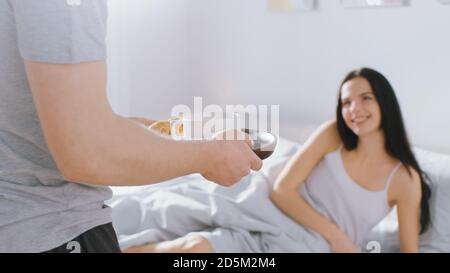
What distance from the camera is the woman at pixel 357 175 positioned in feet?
4.57

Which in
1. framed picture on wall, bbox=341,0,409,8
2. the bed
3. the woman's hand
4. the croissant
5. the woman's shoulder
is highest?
framed picture on wall, bbox=341,0,409,8

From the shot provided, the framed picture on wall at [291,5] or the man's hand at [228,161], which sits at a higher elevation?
the framed picture on wall at [291,5]

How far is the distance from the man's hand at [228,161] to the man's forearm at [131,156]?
0.04 ft

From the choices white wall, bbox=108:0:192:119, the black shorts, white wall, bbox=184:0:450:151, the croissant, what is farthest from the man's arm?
white wall, bbox=108:0:192:119

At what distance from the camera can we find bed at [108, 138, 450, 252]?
1.35m

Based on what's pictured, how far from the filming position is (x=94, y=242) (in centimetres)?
60

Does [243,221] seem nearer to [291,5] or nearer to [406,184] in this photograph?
[406,184]

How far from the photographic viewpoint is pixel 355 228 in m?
1.44

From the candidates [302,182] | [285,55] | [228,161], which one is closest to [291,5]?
[285,55]

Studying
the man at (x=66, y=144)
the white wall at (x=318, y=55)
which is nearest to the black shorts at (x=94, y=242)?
the man at (x=66, y=144)

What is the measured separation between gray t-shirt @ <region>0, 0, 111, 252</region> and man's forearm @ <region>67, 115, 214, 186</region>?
74 mm

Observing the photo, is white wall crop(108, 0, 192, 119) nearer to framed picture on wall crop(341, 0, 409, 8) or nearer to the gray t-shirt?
framed picture on wall crop(341, 0, 409, 8)

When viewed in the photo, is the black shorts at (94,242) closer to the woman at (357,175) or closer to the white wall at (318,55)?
the woman at (357,175)
